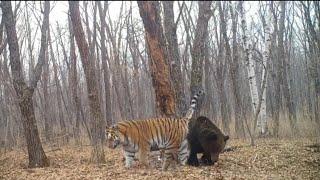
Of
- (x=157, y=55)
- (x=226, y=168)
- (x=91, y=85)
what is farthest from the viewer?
(x=91, y=85)

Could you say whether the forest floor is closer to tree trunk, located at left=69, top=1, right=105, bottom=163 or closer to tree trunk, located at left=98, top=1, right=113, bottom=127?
tree trunk, located at left=69, top=1, right=105, bottom=163

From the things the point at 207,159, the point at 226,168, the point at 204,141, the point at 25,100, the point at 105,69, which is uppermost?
the point at 105,69

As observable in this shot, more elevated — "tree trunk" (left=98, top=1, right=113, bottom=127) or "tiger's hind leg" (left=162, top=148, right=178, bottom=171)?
"tree trunk" (left=98, top=1, right=113, bottom=127)

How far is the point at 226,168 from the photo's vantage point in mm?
7957

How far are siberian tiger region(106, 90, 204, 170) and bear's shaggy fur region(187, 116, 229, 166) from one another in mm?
145

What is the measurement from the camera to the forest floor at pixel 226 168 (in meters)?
7.38

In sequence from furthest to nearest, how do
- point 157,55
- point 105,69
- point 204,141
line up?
point 105,69
point 157,55
point 204,141

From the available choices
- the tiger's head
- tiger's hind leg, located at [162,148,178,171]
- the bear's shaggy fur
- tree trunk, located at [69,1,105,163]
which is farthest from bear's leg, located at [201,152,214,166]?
tree trunk, located at [69,1,105,163]

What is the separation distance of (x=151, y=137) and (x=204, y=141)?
102 cm

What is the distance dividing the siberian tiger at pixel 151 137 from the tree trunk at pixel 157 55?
648 millimetres

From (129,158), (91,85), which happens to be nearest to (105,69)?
(91,85)

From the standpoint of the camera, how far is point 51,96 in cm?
2273

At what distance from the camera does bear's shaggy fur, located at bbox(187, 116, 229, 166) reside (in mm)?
8188

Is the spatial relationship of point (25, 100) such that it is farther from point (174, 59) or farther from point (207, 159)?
point (207, 159)
